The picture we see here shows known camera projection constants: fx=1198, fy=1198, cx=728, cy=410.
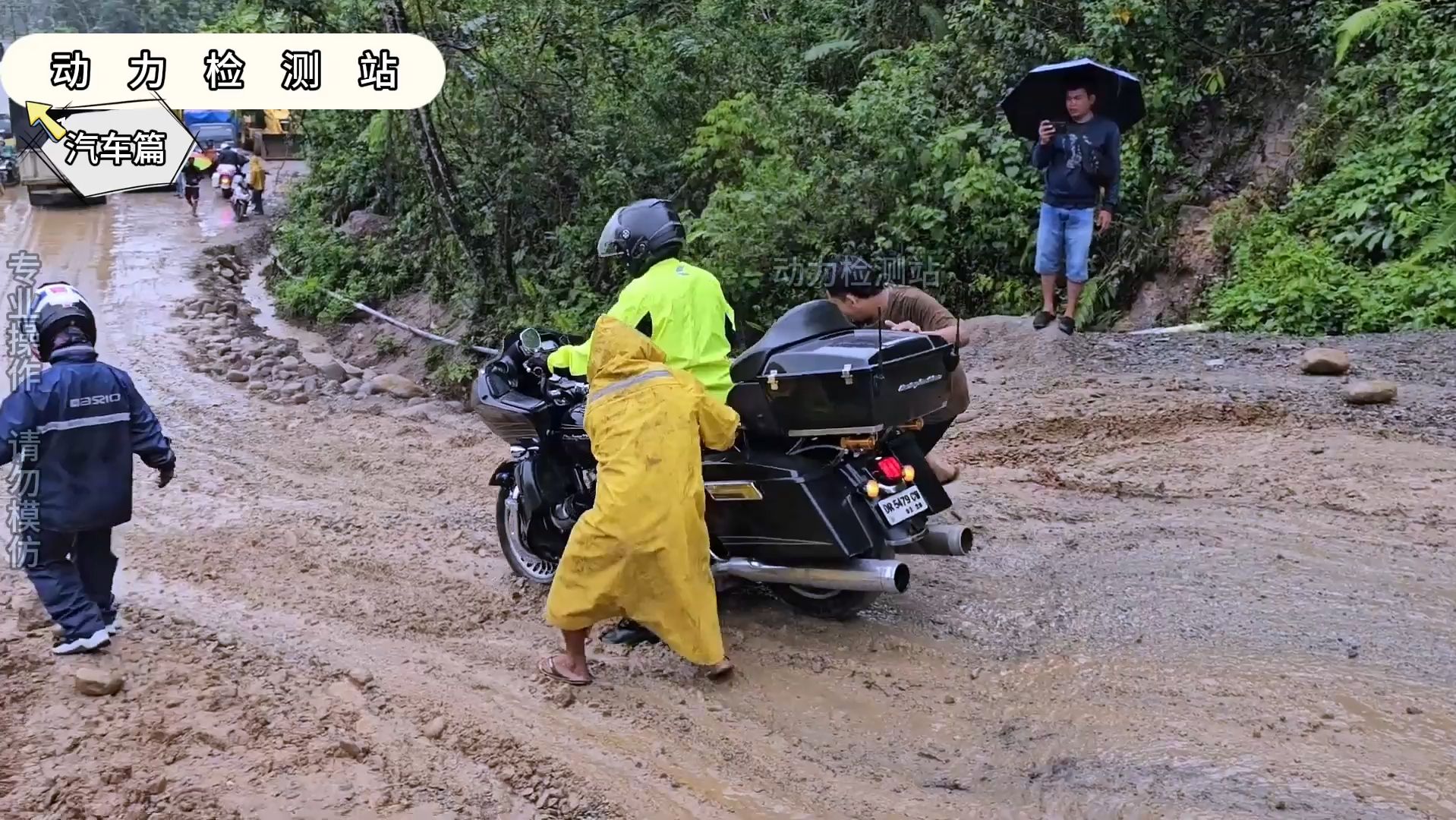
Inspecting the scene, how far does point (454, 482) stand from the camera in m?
7.76

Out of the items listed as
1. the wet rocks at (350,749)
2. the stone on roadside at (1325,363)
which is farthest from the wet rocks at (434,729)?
the stone on roadside at (1325,363)

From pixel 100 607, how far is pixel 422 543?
1.71 m

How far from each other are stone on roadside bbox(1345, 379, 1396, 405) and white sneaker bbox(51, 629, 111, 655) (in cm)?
656

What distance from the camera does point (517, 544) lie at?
18.8 ft

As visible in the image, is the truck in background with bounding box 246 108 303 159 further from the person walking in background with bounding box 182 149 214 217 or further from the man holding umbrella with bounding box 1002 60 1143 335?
the man holding umbrella with bounding box 1002 60 1143 335

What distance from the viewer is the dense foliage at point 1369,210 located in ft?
28.1

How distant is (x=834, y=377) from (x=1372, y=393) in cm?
414

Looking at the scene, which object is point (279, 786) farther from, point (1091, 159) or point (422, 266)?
point (422, 266)

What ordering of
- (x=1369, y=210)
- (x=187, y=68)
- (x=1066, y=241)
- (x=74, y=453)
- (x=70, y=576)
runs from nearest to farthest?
(x=74, y=453), (x=70, y=576), (x=1066, y=241), (x=1369, y=210), (x=187, y=68)

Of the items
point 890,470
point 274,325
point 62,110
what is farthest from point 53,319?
point 274,325

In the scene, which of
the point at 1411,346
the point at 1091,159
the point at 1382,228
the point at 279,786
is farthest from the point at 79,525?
the point at 1382,228

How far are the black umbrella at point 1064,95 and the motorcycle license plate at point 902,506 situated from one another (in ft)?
17.4

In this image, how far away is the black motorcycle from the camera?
4.42 meters

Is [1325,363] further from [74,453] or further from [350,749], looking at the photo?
[74,453]
